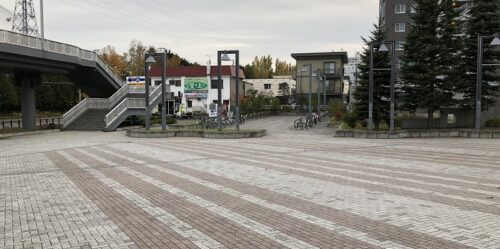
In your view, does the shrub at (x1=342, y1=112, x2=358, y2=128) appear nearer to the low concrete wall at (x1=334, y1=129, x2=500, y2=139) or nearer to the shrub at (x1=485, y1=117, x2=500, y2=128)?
the low concrete wall at (x1=334, y1=129, x2=500, y2=139)

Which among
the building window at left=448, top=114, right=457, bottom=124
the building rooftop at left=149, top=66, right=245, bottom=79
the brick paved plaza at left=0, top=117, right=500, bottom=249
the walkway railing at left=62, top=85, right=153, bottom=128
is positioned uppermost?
the building rooftop at left=149, top=66, right=245, bottom=79

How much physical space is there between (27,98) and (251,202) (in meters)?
31.0

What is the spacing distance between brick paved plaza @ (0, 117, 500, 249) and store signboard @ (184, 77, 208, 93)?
165ft

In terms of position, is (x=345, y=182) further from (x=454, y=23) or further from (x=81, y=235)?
(x=454, y=23)

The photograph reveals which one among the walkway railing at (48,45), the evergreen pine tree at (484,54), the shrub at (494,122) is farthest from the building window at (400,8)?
the walkway railing at (48,45)

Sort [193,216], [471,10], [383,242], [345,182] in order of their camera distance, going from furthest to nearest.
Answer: [471,10], [345,182], [193,216], [383,242]

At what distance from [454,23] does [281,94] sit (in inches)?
2490

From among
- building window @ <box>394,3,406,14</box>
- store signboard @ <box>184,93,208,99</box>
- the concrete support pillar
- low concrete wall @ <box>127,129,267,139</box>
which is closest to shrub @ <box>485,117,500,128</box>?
low concrete wall @ <box>127,129,267,139</box>

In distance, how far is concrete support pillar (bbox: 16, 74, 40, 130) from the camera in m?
33.7

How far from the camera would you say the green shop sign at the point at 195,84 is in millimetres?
65000

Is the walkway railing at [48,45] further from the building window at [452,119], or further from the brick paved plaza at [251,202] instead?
the building window at [452,119]

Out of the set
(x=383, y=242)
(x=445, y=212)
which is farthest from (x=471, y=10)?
(x=383, y=242)

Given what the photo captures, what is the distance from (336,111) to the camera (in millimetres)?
40844

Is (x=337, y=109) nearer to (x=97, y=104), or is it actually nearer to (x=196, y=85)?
(x=97, y=104)
